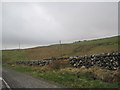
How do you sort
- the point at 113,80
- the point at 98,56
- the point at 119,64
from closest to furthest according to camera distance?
the point at 113,80 → the point at 119,64 → the point at 98,56

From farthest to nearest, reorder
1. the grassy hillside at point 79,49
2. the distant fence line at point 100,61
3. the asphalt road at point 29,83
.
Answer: the grassy hillside at point 79,49 < the distant fence line at point 100,61 < the asphalt road at point 29,83

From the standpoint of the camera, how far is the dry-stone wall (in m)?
15.3

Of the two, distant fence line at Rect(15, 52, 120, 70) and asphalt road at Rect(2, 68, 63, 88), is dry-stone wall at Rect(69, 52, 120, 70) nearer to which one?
distant fence line at Rect(15, 52, 120, 70)

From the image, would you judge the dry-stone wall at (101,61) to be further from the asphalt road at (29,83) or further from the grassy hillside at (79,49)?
the grassy hillside at (79,49)

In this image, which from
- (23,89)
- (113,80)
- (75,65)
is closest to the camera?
(23,89)

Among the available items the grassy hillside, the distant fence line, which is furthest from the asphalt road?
the grassy hillside

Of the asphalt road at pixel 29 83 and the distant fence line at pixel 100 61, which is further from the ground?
the distant fence line at pixel 100 61

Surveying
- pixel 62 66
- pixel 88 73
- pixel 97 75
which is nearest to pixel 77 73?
pixel 88 73

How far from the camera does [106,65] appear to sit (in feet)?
52.8

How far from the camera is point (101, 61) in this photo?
16.9 m

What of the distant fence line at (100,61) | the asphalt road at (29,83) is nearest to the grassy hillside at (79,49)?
the distant fence line at (100,61)

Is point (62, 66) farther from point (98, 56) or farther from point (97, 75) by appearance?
point (97, 75)

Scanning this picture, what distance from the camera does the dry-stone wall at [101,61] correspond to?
604 inches

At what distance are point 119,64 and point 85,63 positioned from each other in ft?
15.5
